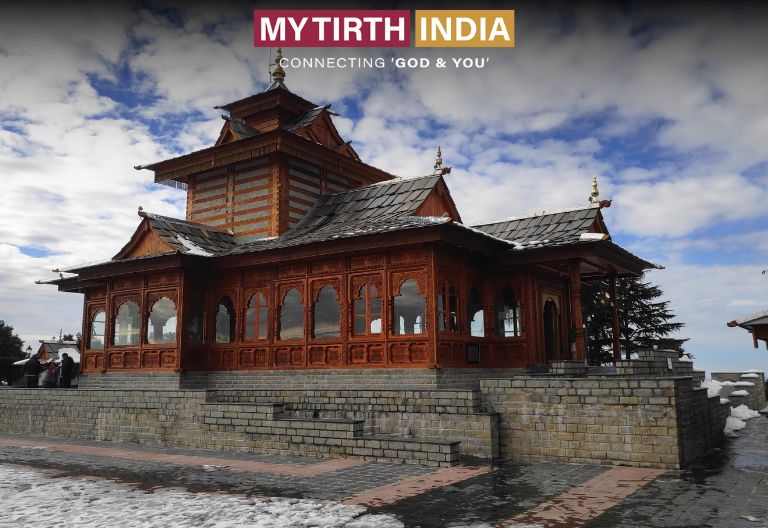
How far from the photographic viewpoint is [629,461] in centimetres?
1041

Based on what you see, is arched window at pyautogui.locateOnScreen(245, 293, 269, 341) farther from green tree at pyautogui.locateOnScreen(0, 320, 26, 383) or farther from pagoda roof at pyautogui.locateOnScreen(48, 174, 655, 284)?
green tree at pyautogui.locateOnScreen(0, 320, 26, 383)

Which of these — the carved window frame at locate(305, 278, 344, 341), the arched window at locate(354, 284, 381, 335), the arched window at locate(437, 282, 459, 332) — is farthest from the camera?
the carved window frame at locate(305, 278, 344, 341)

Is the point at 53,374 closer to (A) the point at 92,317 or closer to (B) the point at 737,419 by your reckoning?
(A) the point at 92,317

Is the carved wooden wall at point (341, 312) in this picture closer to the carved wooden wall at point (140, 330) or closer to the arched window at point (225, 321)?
the carved wooden wall at point (140, 330)

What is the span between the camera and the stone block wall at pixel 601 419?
10273 mm

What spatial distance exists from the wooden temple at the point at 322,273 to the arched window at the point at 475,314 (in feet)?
0.13

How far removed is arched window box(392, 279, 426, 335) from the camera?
690 inches

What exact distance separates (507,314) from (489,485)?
27.0 feet

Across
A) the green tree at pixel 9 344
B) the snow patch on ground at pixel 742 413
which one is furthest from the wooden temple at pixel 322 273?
the green tree at pixel 9 344

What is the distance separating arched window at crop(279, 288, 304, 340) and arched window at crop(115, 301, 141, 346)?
178 inches

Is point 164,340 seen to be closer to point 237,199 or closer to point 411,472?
point 237,199

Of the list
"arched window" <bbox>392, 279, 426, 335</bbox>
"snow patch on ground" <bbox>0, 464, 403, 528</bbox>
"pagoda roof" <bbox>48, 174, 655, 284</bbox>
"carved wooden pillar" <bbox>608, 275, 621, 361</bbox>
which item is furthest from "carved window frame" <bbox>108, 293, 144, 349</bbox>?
"carved wooden pillar" <bbox>608, 275, 621, 361</bbox>

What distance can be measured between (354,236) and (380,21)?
5050mm

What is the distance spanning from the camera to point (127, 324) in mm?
19969
